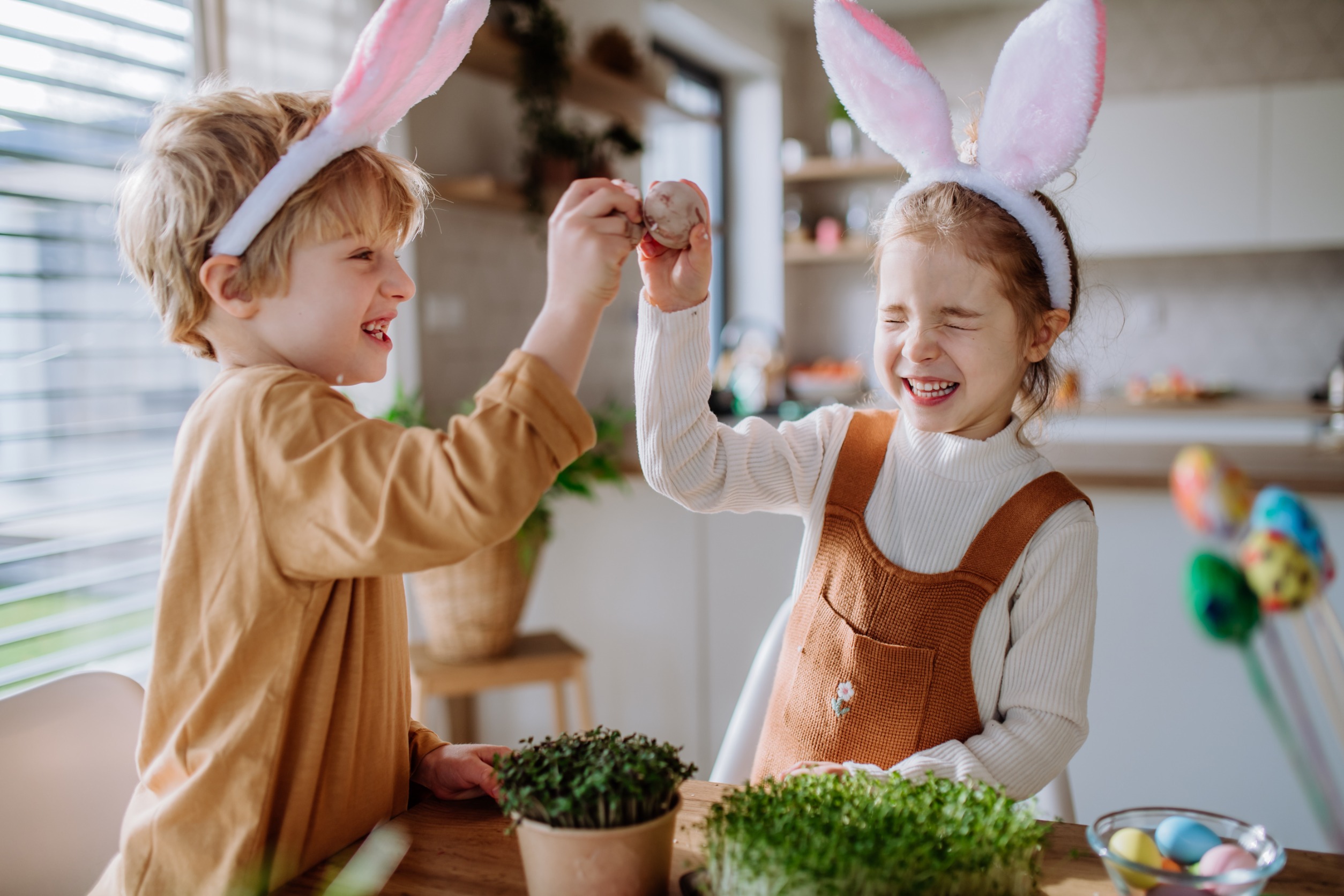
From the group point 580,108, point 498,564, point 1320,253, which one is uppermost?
point 580,108

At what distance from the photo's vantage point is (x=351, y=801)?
869 mm

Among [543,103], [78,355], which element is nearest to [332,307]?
[78,355]

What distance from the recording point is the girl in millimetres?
1010

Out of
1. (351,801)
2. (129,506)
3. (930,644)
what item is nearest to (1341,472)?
(930,644)

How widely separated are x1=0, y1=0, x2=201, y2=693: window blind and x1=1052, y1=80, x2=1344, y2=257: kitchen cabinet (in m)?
3.76

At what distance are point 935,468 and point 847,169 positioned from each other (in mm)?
4553

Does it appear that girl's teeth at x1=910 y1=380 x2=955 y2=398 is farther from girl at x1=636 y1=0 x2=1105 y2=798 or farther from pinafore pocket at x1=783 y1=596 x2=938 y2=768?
pinafore pocket at x1=783 y1=596 x2=938 y2=768

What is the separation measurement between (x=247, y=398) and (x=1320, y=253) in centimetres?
548

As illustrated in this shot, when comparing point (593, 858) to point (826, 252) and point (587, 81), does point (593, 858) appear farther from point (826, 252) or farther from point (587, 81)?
point (826, 252)

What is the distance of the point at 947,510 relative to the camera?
3.70 ft

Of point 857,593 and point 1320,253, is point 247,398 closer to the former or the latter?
point 857,593

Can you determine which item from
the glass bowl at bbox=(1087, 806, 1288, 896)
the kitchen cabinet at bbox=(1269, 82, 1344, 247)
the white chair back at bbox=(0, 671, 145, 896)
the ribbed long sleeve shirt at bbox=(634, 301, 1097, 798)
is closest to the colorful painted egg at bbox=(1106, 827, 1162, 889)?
the glass bowl at bbox=(1087, 806, 1288, 896)

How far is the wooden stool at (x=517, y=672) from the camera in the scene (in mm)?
2443

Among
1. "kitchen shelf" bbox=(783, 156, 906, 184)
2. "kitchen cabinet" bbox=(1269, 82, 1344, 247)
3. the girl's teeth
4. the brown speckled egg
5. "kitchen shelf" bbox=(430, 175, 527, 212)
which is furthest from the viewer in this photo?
"kitchen shelf" bbox=(783, 156, 906, 184)
